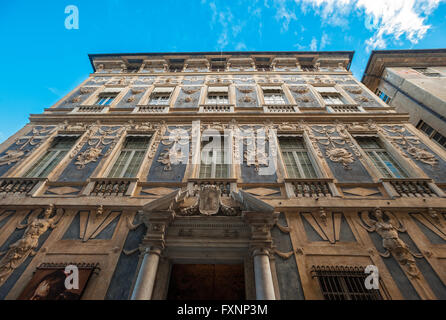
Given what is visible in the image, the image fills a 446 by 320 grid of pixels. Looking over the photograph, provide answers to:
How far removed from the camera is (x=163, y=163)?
6.95m

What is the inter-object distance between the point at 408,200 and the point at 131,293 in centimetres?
739

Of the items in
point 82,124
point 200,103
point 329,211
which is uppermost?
point 200,103

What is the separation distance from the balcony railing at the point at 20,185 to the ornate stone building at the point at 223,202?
4cm

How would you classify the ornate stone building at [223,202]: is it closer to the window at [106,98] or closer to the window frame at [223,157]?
the window frame at [223,157]

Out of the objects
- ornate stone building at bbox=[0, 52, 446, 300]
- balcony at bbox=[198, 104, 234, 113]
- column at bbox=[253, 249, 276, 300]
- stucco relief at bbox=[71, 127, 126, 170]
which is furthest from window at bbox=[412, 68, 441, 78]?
stucco relief at bbox=[71, 127, 126, 170]

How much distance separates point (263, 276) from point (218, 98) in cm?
909

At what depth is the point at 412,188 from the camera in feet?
19.0

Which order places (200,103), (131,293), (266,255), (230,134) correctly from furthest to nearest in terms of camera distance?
(200,103) → (230,134) → (266,255) → (131,293)

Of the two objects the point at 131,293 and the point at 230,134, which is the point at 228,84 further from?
the point at 131,293

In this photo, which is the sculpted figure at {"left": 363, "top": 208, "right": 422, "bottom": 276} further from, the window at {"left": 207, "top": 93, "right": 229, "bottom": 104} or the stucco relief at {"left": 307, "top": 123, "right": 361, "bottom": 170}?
the window at {"left": 207, "top": 93, "right": 229, "bottom": 104}

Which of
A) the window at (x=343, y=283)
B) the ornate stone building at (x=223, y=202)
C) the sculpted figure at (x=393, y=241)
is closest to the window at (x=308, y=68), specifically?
the ornate stone building at (x=223, y=202)

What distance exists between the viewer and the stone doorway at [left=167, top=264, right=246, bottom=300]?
543 centimetres

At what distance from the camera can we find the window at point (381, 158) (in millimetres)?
6715
